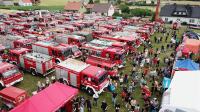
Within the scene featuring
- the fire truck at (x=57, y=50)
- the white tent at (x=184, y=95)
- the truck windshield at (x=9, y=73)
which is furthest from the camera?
the fire truck at (x=57, y=50)

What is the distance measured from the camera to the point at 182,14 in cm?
6625

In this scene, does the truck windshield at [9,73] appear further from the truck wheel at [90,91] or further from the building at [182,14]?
the building at [182,14]

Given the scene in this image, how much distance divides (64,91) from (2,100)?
6551 millimetres

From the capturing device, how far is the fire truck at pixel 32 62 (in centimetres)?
2537

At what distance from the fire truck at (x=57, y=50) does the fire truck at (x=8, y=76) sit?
643 cm

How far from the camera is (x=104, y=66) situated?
87.6 ft

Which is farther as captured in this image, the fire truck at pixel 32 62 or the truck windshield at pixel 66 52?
the truck windshield at pixel 66 52

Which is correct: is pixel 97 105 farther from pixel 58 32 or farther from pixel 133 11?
pixel 133 11

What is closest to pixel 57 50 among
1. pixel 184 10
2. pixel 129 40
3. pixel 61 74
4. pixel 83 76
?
pixel 61 74

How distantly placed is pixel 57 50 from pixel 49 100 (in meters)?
13.5

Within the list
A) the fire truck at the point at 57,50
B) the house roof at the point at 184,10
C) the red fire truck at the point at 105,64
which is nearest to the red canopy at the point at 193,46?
the red fire truck at the point at 105,64

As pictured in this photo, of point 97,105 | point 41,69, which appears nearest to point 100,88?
point 97,105

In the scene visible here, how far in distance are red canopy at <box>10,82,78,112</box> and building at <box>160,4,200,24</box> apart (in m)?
57.3

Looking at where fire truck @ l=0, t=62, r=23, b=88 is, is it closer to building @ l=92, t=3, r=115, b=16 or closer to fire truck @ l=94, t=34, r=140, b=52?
fire truck @ l=94, t=34, r=140, b=52
